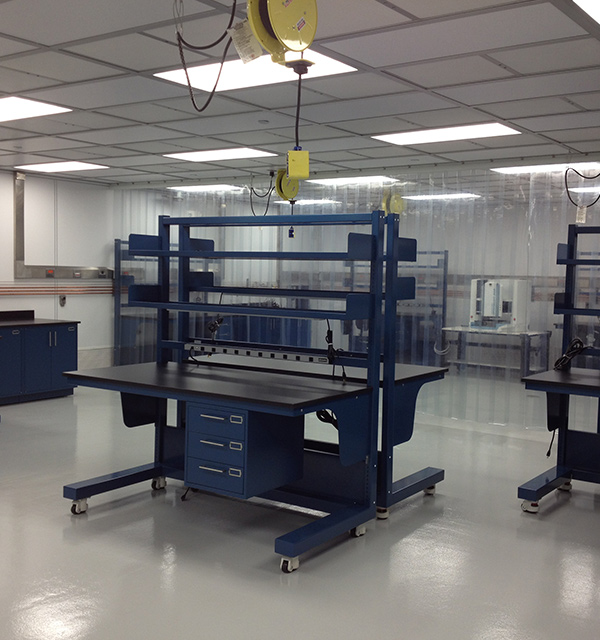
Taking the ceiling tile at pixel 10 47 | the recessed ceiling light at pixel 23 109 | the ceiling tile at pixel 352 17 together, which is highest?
the recessed ceiling light at pixel 23 109

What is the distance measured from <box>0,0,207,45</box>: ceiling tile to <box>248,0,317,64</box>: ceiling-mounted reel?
0.63 m

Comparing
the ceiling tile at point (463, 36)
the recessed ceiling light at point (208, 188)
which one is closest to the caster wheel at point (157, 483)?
the ceiling tile at point (463, 36)

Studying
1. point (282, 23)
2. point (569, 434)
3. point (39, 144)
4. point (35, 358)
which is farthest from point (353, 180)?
point (282, 23)

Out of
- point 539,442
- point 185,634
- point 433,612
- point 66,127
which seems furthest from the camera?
point 539,442

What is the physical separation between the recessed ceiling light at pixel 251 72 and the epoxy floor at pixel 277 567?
2.67m

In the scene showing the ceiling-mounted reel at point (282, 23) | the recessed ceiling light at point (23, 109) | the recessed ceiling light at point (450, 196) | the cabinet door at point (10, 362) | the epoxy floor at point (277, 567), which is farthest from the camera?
the cabinet door at point (10, 362)

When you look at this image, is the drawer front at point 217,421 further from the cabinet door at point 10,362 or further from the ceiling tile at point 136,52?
the cabinet door at point 10,362

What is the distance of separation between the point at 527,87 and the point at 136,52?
2294 millimetres

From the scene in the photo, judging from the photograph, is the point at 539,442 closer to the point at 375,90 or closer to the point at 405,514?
the point at 405,514

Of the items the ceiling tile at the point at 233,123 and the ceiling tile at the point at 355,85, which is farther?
the ceiling tile at the point at 233,123

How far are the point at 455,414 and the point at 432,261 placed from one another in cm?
157

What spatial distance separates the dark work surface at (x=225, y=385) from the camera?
367cm

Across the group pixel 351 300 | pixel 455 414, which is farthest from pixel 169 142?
pixel 455 414

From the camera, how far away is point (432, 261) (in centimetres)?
731
